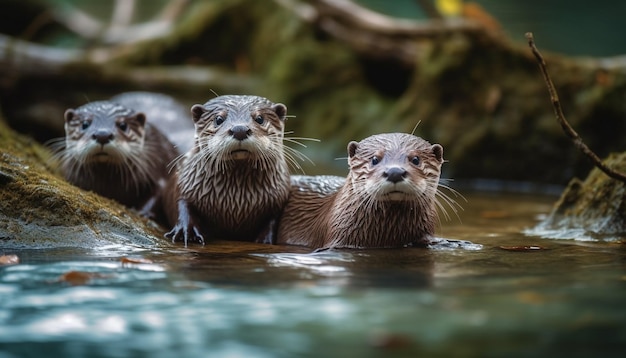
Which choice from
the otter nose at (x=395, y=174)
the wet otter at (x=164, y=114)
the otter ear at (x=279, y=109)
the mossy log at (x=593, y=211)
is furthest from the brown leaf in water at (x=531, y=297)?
the wet otter at (x=164, y=114)

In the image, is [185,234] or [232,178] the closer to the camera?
[185,234]

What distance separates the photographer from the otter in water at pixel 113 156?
14.0 feet

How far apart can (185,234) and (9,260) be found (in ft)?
3.21

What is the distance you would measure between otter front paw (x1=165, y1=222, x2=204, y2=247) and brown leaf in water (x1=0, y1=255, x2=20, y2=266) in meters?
0.89

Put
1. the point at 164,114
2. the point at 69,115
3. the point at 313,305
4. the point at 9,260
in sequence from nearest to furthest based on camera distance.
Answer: the point at 313,305 → the point at 9,260 → the point at 69,115 → the point at 164,114

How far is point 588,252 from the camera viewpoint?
3.30m

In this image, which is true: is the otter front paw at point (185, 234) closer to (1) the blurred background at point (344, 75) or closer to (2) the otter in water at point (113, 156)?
(2) the otter in water at point (113, 156)

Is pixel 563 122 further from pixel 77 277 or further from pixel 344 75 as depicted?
pixel 344 75

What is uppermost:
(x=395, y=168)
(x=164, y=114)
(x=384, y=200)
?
(x=164, y=114)

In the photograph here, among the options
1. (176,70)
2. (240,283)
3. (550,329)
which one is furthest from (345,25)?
(550,329)

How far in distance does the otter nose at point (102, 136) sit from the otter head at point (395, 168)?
A: 4.15 ft

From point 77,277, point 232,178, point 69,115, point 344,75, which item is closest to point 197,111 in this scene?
point 232,178

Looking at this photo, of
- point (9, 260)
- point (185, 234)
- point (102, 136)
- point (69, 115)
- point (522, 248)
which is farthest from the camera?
point (69, 115)

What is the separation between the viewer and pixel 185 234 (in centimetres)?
376
